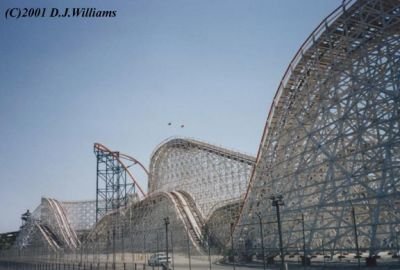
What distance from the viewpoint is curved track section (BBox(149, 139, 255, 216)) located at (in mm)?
37938

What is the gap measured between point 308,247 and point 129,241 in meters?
31.0

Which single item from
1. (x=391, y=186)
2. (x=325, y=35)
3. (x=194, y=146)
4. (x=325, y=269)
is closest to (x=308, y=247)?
(x=325, y=269)

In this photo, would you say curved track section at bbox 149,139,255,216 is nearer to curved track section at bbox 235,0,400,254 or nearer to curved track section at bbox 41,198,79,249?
curved track section at bbox 235,0,400,254

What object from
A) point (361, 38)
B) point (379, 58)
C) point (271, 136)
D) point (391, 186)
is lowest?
point (391, 186)

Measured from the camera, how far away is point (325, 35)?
71.8 ft

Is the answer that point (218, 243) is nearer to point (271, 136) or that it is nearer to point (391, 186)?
point (271, 136)

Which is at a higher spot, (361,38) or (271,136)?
(361,38)

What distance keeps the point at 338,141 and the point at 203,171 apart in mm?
22657

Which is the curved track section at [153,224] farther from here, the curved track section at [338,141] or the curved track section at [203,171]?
the curved track section at [338,141]

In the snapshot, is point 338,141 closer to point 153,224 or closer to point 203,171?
point 203,171

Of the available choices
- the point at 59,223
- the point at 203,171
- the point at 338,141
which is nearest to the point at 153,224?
the point at 203,171

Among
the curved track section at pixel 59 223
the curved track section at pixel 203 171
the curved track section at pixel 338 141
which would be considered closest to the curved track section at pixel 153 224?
the curved track section at pixel 203 171

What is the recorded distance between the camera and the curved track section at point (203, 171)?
37.9 meters

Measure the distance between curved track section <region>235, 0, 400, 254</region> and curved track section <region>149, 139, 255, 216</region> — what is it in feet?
36.4
